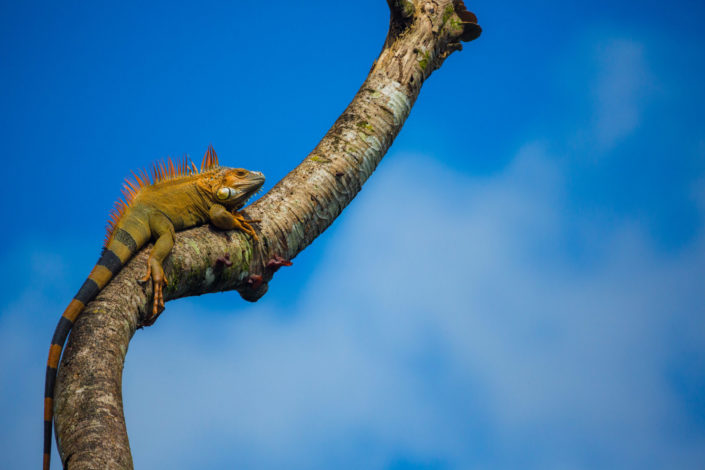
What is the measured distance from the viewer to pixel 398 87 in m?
5.58

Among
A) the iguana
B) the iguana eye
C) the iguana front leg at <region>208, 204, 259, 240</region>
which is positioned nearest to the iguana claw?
the iguana

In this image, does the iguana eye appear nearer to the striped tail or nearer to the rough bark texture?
the rough bark texture

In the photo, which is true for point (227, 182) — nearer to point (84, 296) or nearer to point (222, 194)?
point (222, 194)

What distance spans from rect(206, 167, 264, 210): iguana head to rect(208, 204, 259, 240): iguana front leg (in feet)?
0.55

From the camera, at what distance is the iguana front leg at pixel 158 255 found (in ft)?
13.3

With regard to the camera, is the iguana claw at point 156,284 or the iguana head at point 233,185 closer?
the iguana claw at point 156,284

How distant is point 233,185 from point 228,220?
699mm

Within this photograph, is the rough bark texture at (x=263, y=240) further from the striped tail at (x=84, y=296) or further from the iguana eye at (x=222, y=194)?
the iguana eye at (x=222, y=194)

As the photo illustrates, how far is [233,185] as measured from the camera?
5.31 metres

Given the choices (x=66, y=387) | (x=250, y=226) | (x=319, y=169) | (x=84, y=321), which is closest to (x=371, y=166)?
(x=319, y=169)

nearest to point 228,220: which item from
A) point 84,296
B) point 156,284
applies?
point 156,284

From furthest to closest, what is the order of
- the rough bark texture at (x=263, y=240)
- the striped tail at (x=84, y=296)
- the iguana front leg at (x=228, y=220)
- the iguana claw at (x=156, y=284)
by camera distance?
the iguana front leg at (x=228, y=220) < the iguana claw at (x=156, y=284) < the striped tail at (x=84, y=296) < the rough bark texture at (x=263, y=240)

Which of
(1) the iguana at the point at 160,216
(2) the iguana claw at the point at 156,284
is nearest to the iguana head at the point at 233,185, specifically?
(1) the iguana at the point at 160,216

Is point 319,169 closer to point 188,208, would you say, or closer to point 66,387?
point 188,208
